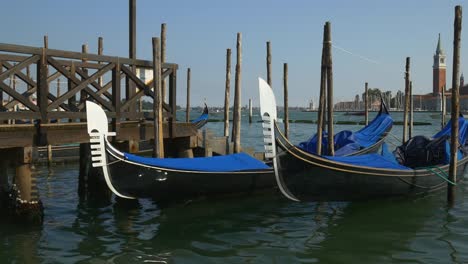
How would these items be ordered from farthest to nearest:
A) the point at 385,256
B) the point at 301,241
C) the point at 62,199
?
the point at 62,199, the point at 301,241, the point at 385,256

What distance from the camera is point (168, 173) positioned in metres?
7.61

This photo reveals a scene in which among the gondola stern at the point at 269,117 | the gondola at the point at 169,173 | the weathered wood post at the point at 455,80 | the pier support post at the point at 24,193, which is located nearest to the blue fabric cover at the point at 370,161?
the weathered wood post at the point at 455,80

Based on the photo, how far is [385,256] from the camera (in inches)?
230

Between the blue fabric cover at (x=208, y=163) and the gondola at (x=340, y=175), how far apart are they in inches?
53.6

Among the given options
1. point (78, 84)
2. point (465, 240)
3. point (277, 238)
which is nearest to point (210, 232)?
point (277, 238)

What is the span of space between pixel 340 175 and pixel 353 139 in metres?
3.21

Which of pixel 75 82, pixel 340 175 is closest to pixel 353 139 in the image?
pixel 340 175

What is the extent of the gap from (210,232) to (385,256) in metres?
2.18

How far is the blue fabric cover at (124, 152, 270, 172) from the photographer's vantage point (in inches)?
292

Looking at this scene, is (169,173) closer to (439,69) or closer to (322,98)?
(322,98)

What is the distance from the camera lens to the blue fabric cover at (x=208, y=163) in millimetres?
7414

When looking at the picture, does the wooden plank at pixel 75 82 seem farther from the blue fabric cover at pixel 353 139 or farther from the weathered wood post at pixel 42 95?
the blue fabric cover at pixel 353 139

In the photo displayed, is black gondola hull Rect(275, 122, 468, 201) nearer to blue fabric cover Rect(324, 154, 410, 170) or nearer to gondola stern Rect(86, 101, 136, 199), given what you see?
blue fabric cover Rect(324, 154, 410, 170)

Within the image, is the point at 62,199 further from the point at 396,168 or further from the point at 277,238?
the point at 396,168
